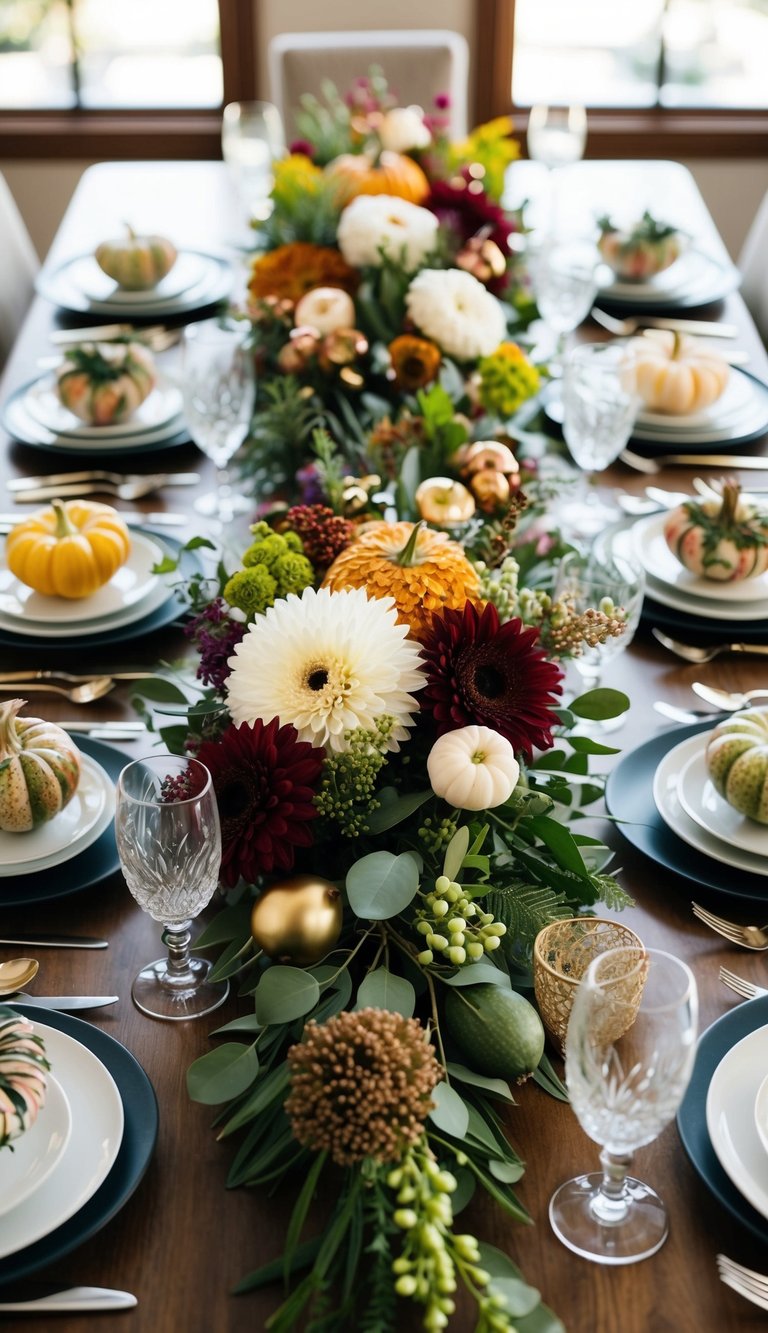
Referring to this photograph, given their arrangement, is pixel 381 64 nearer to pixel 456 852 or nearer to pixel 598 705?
pixel 598 705

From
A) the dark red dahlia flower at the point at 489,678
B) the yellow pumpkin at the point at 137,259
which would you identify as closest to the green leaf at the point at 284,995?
the dark red dahlia flower at the point at 489,678

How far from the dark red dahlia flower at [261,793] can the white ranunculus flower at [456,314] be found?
93 centimetres

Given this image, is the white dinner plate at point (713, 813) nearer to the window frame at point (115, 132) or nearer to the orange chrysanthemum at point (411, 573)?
the orange chrysanthemum at point (411, 573)

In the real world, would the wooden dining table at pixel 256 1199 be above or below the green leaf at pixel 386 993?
below

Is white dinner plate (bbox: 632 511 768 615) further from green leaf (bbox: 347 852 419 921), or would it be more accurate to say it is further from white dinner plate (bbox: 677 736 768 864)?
green leaf (bbox: 347 852 419 921)

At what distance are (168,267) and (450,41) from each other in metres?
1.16

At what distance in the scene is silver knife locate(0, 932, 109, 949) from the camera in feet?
3.36

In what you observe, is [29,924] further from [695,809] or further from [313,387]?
[313,387]

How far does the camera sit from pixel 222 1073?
0.85 meters

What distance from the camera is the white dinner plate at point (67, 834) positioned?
1.08 metres

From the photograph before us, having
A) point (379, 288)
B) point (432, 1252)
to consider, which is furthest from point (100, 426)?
point (432, 1252)

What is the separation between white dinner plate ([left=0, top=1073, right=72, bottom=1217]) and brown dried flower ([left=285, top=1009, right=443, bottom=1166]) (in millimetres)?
161

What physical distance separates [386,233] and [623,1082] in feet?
4.73

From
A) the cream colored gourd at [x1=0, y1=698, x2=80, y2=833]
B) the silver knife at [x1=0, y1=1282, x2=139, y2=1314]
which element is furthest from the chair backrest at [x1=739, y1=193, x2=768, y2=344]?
the silver knife at [x1=0, y1=1282, x2=139, y2=1314]
